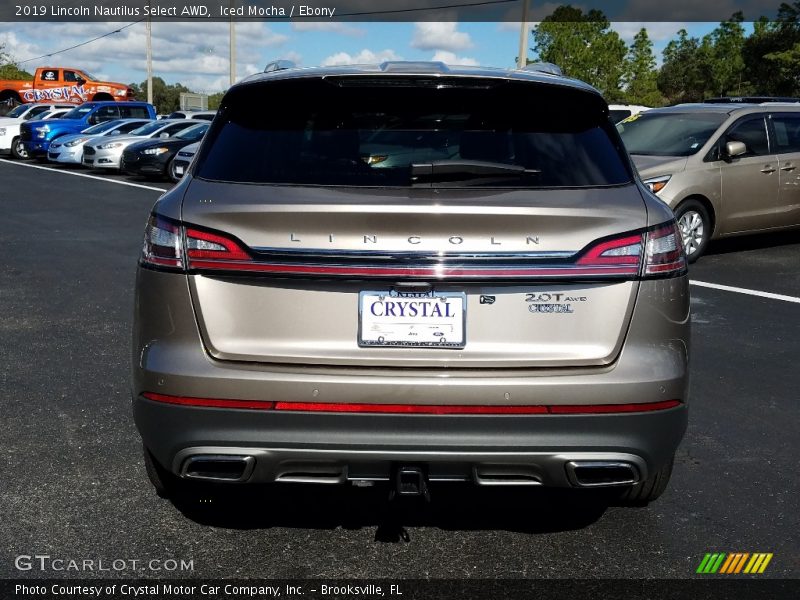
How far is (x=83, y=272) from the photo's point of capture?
31.6 feet

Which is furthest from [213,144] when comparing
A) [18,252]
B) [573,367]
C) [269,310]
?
[18,252]

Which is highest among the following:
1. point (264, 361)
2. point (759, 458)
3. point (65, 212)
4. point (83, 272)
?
point (264, 361)

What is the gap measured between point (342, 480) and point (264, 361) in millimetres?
471

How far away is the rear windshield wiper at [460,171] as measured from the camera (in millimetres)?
3098

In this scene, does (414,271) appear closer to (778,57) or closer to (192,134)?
(192,134)

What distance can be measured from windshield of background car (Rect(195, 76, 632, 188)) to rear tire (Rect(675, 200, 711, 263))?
7.53 metres

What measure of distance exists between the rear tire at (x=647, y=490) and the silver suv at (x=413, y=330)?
503 millimetres

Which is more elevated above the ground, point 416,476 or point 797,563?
point 416,476

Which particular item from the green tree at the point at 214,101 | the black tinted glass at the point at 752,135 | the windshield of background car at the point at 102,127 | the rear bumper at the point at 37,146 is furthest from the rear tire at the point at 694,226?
the green tree at the point at 214,101

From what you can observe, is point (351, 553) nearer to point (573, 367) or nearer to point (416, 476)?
point (416, 476)

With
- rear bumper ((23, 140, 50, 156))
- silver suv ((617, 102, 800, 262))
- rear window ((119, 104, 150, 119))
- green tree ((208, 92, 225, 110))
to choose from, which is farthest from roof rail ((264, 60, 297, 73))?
green tree ((208, 92, 225, 110))

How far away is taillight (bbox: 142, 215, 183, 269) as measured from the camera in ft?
10.1

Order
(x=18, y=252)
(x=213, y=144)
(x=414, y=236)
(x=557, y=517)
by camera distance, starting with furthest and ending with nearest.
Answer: (x=18, y=252)
(x=557, y=517)
(x=213, y=144)
(x=414, y=236)

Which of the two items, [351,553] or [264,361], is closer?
[264,361]
